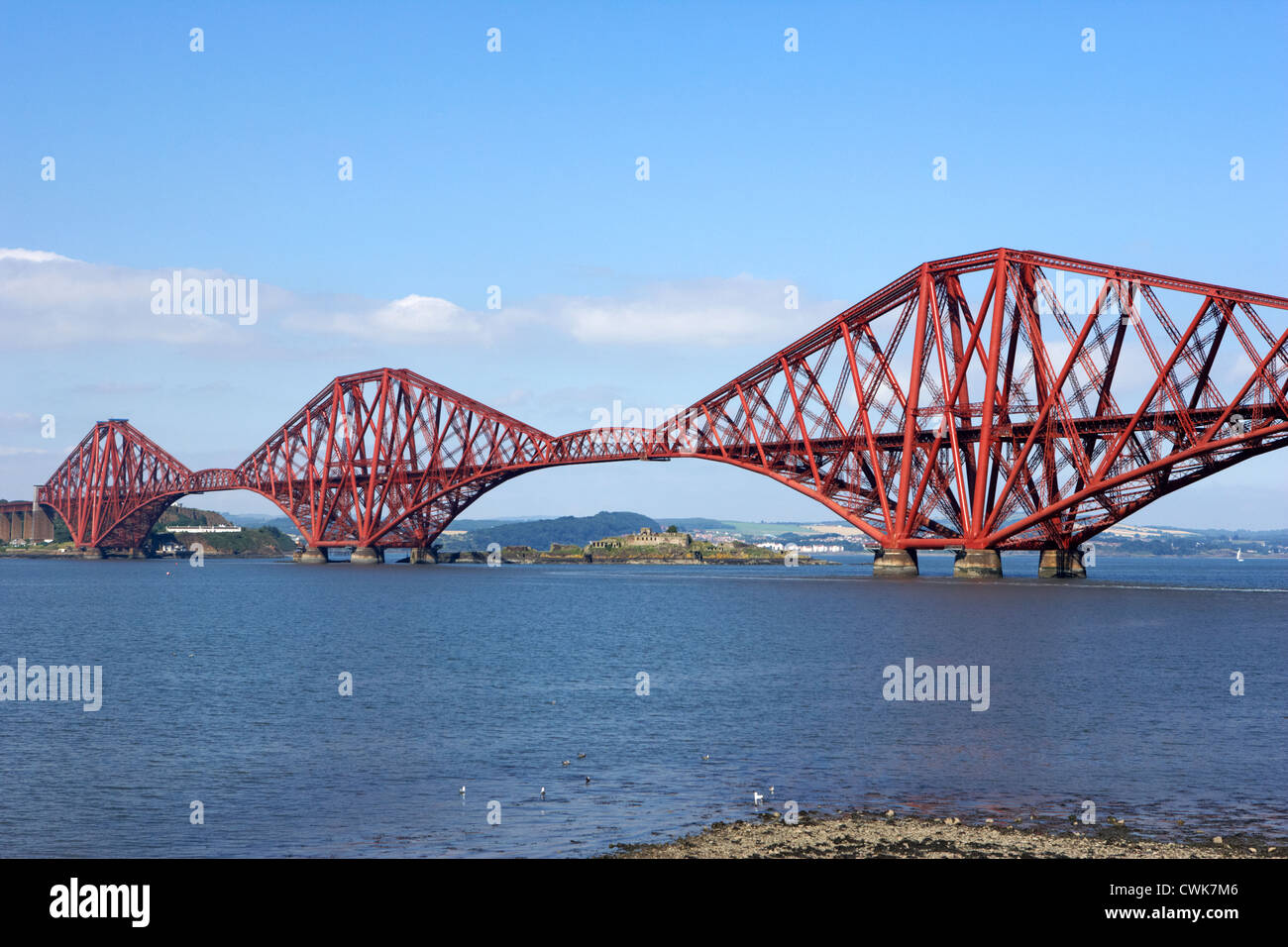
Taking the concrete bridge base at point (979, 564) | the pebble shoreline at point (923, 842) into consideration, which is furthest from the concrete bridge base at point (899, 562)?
the pebble shoreline at point (923, 842)

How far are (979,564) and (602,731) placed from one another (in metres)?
84.3

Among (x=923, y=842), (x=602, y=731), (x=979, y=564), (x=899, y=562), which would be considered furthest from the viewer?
(x=899, y=562)

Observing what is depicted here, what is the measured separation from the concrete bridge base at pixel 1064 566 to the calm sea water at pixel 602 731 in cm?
4843

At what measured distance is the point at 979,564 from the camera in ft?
368

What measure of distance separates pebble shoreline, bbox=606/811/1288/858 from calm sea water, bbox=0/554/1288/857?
1279mm

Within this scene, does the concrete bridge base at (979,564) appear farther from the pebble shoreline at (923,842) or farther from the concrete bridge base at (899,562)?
the pebble shoreline at (923,842)

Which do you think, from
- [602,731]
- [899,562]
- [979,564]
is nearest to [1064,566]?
[979,564]

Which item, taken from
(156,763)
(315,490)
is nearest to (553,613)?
(156,763)

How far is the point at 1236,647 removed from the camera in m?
56.2

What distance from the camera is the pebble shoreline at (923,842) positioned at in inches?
798

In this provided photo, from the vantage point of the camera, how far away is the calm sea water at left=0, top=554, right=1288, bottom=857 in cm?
2380

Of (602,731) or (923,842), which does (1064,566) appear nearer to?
(602,731)

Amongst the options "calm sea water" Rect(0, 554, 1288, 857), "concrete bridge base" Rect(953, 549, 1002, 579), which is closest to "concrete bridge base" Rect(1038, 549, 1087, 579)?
"concrete bridge base" Rect(953, 549, 1002, 579)
